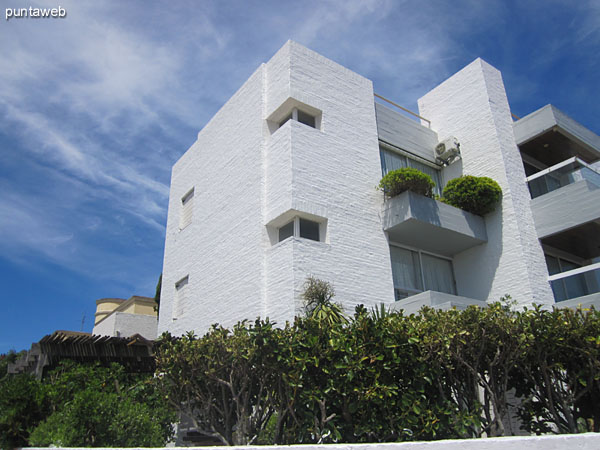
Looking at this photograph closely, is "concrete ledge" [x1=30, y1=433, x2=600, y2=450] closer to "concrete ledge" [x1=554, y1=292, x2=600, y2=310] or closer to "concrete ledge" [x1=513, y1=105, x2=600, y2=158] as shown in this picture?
"concrete ledge" [x1=554, y1=292, x2=600, y2=310]

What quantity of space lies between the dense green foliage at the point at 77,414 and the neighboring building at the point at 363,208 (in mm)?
3965

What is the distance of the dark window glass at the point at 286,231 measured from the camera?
1395cm

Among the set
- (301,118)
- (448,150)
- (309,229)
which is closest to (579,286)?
(448,150)

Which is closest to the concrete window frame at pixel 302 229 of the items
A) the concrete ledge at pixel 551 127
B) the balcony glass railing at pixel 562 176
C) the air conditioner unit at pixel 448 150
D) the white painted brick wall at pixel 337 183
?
the white painted brick wall at pixel 337 183

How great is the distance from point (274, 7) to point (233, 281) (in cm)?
763

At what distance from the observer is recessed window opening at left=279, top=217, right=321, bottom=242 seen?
44.9 ft

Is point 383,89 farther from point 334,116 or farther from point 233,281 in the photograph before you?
point 233,281

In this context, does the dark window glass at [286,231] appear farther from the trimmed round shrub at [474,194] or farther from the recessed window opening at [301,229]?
the trimmed round shrub at [474,194]

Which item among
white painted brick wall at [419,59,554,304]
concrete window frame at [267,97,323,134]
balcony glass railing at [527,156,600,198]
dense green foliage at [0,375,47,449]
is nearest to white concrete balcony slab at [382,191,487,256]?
white painted brick wall at [419,59,554,304]

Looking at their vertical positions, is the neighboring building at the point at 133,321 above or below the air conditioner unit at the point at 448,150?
below

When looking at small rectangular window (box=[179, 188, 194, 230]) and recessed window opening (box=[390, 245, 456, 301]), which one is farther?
small rectangular window (box=[179, 188, 194, 230])

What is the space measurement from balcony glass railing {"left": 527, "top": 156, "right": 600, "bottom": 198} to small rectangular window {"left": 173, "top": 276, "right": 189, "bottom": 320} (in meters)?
12.2

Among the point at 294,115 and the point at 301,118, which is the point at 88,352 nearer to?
the point at 294,115

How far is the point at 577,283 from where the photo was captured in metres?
13.9
